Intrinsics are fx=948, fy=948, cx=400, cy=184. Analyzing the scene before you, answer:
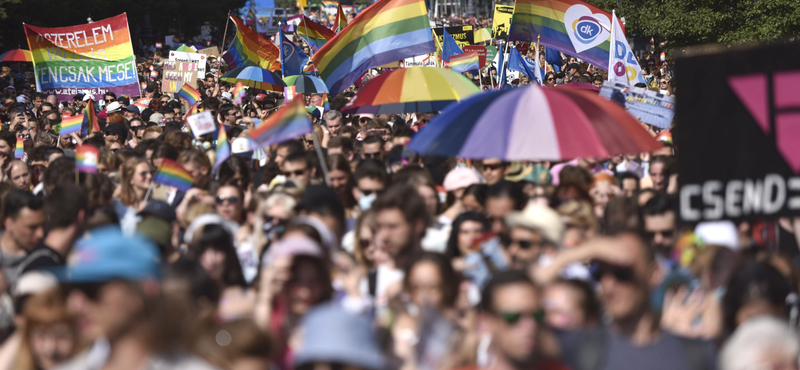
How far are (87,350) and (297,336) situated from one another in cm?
72

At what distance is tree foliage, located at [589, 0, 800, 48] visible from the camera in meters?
18.5

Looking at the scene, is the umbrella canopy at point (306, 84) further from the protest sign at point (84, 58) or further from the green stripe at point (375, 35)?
the green stripe at point (375, 35)

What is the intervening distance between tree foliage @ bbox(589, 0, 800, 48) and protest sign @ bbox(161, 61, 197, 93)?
411 inches

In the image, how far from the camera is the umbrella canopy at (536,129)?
5.04 meters

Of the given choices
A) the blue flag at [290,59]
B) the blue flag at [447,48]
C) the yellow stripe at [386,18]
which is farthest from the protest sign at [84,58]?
the yellow stripe at [386,18]

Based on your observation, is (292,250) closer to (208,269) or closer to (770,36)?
(208,269)

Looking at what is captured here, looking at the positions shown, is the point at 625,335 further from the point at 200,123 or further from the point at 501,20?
the point at 501,20

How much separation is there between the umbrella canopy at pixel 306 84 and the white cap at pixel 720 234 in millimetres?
9855

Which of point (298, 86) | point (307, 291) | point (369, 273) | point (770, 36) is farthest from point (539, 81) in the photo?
point (307, 291)

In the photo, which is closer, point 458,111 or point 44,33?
point 458,111

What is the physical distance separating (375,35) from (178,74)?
24.6 ft

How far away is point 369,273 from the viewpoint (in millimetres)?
4453

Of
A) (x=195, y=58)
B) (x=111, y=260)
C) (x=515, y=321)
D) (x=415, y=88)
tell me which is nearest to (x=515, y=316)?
(x=515, y=321)

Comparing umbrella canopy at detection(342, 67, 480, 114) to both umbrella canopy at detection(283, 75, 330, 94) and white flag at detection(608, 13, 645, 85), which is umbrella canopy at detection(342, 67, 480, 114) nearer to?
white flag at detection(608, 13, 645, 85)
